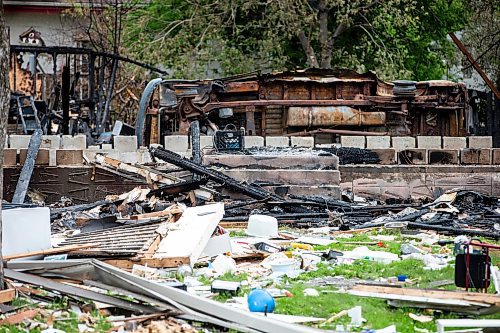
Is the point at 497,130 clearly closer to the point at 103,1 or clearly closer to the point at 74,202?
the point at 74,202

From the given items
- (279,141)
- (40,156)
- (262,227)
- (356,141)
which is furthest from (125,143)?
(262,227)

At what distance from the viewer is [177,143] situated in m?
18.9

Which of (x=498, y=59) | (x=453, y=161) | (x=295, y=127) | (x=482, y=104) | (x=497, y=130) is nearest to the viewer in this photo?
(x=453, y=161)

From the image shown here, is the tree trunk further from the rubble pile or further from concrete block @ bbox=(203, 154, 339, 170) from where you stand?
concrete block @ bbox=(203, 154, 339, 170)

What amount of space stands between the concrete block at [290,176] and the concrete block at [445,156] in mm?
3921

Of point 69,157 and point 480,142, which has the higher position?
point 480,142

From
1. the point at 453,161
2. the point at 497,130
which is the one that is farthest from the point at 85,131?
the point at 497,130

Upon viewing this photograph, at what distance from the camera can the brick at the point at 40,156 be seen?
1739cm

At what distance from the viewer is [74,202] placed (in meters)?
17.4

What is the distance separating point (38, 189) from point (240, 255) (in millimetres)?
8593

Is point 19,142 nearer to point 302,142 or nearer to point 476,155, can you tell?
point 302,142

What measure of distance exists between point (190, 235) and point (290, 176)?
6912mm

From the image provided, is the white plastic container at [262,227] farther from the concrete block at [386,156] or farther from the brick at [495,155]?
the brick at [495,155]

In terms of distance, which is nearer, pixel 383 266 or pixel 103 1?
pixel 383 266
